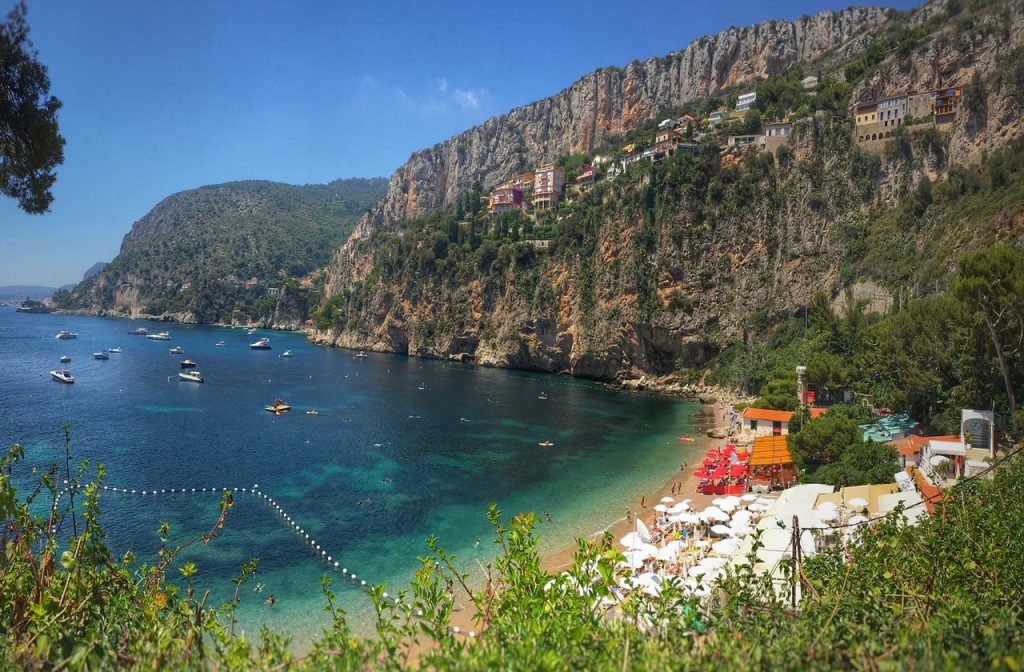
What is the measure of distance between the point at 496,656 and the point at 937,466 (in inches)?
725

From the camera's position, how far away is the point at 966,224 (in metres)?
34.6

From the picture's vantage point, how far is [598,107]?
97875 mm

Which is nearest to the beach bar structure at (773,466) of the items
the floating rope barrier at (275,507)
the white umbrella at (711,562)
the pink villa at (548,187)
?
the white umbrella at (711,562)

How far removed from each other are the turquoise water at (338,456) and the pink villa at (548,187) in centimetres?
3220

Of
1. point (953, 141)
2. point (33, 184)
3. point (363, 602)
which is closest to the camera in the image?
point (33, 184)

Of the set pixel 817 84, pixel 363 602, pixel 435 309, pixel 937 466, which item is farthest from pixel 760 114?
pixel 363 602

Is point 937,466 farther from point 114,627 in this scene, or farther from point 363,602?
point 114,627

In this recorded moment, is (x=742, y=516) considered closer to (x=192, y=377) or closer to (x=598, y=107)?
(x=192, y=377)

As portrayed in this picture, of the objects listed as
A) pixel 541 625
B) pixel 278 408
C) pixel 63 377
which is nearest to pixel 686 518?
pixel 541 625

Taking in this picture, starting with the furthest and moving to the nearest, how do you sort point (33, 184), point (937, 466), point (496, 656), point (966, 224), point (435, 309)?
1. point (435, 309)
2. point (966, 224)
3. point (937, 466)
4. point (33, 184)
5. point (496, 656)

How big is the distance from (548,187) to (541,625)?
81.7 metres

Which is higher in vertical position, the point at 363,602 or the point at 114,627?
the point at 114,627

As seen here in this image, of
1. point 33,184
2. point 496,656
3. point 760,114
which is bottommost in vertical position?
point 496,656

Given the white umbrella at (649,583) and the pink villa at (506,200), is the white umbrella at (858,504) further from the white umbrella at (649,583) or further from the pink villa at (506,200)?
the pink villa at (506,200)
